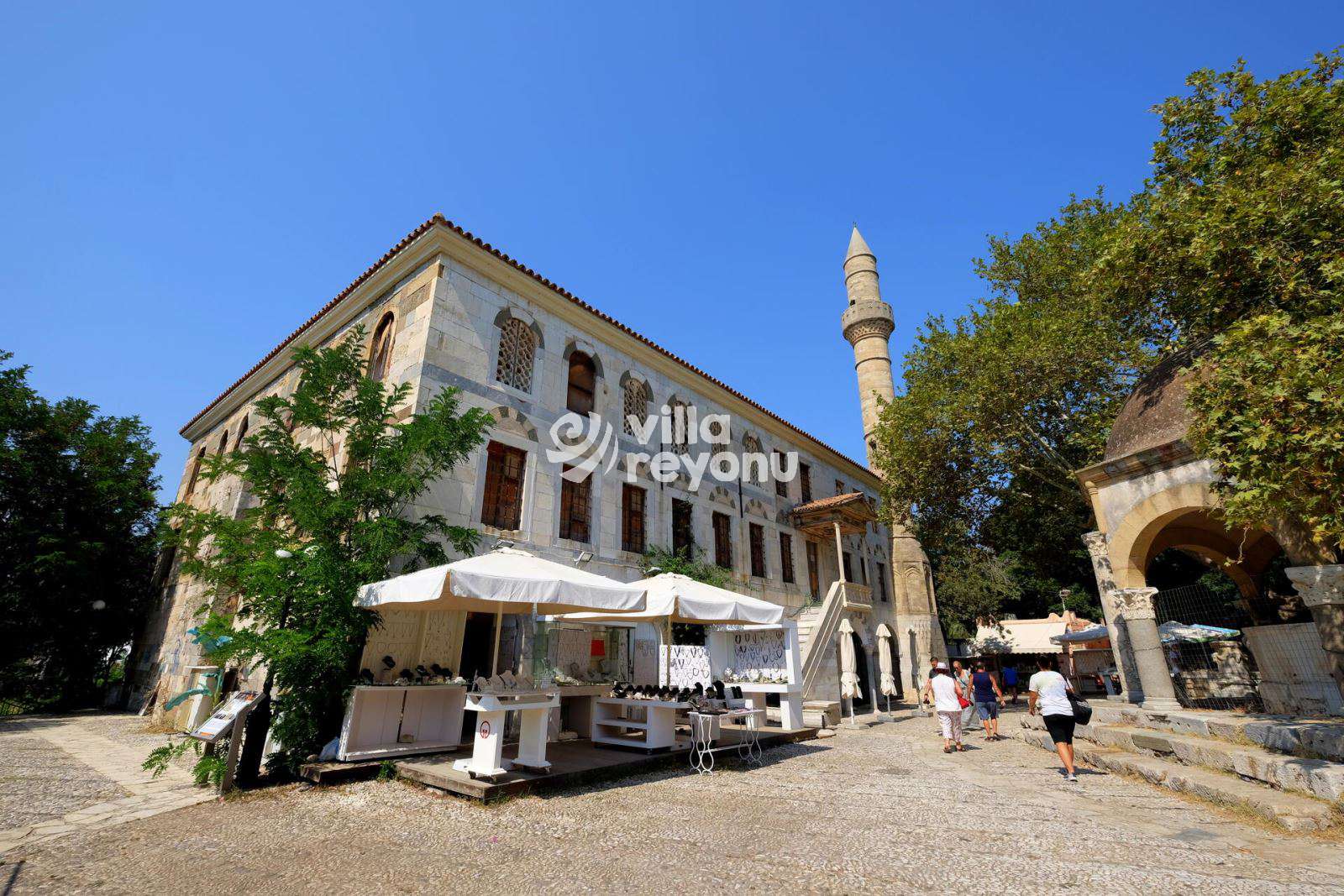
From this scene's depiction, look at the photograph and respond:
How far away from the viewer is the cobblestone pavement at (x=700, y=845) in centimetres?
380

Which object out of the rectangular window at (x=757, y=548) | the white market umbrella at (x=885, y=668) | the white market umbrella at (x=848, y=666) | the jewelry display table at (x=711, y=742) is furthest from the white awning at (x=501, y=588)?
the white market umbrella at (x=885, y=668)

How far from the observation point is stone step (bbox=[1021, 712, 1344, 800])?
503 cm

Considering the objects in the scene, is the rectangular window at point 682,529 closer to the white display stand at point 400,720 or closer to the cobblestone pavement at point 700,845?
the white display stand at point 400,720

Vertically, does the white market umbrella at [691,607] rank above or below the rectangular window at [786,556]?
below

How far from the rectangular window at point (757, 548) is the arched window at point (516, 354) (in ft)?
27.5

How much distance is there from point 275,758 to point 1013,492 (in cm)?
1819

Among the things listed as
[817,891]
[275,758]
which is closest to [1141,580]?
[817,891]

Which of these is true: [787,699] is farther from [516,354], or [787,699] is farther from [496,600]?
[516,354]

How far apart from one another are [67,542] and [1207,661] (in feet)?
94.2

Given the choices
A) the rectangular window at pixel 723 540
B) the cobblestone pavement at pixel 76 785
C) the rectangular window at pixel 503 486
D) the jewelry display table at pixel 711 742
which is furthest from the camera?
the rectangular window at pixel 723 540

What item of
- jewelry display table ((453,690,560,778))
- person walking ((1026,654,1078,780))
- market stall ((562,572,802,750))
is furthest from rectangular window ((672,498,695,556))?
person walking ((1026,654,1078,780))

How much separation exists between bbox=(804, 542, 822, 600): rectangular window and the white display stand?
543 inches

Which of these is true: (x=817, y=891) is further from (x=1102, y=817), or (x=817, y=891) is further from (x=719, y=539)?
(x=719, y=539)

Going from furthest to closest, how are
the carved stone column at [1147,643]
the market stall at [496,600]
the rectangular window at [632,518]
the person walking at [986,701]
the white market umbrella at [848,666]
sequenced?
1. the white market umbrella at [848,666]
2. the rectangular window at [632,518]
3. the person walking at [986,701]
4. the carved stone column at [1147,643]
5. the market stall at [496,600]
